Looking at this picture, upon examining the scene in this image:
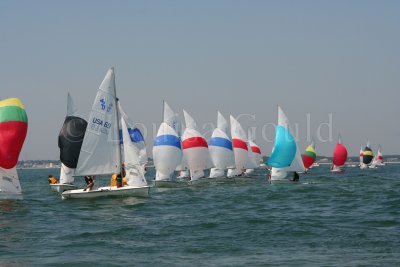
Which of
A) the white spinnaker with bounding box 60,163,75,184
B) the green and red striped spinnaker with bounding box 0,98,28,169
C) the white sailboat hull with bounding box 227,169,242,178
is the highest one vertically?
the green and red striped spinnaker with bounding box 0,98,28,169

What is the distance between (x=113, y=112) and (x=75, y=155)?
9461 millimetres

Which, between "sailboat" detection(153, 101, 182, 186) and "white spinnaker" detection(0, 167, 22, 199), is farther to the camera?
"sailboat" detection(153, 101, 182, 186)

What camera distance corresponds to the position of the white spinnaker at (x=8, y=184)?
1230 inches

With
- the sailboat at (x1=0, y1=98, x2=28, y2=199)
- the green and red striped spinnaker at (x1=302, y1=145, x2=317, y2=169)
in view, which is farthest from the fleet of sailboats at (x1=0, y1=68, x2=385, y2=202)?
the green and red striped spinnaker at (x1=302, y1=145, x2=317, y2=169)

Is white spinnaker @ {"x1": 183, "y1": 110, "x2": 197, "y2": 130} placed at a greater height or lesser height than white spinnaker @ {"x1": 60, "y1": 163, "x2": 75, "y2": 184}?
greater

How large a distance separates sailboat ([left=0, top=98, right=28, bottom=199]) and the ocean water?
3.62 ft

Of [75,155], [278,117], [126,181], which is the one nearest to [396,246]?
[126,181]

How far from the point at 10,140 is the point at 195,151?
2927 cm

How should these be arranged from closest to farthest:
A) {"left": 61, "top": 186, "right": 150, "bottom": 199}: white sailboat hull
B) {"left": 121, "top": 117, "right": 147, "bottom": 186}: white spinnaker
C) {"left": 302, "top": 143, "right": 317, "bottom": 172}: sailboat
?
{"left": 61, "top": 186, "right": 150, "bottom": 199}: white sailboat hull, {"left": 121, "top": 117, "right": 147, "bottom": 186}: white spinnaker, {"left": 302, "top": 143, "right": 317, "bottom": 172}: sailboat

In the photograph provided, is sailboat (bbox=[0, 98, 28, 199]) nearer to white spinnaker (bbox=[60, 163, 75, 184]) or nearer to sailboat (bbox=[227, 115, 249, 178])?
white spinnaker (bbox=[60, 163, 75, 184])

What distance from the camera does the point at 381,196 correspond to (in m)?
39.8

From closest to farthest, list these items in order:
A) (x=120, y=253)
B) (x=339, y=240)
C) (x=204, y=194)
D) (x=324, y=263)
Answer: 1. (x=324, y=263)
2. (x=120, y=253)
3. (x=339, y=240)
4. (x=204, y=194)

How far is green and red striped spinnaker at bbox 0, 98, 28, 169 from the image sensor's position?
3088 centimetres

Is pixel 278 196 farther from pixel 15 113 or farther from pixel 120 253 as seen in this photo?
pixel 120 253
